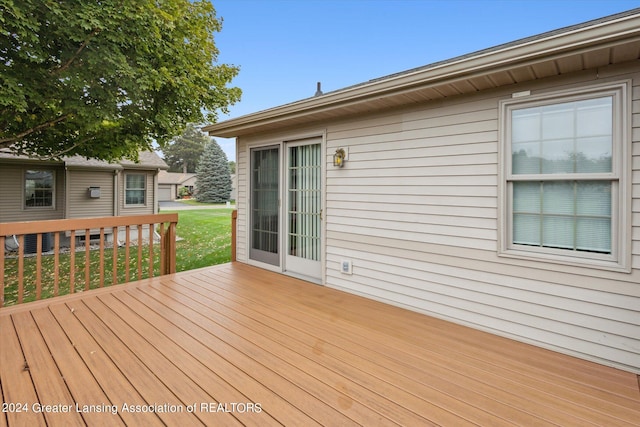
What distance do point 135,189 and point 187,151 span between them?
1231 inches

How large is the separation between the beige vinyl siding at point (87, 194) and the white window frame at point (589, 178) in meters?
11.2

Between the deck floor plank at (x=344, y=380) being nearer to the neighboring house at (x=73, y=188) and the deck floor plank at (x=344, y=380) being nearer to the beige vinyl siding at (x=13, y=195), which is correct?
the neighboring house at (x=73, y=188)

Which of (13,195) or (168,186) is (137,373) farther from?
(168,186)

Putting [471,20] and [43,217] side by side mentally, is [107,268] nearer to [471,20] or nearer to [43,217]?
[43,217]

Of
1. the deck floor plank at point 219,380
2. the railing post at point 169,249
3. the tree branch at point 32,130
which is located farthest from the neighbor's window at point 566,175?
the tree branch at point 32,130

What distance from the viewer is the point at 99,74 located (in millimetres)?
4789

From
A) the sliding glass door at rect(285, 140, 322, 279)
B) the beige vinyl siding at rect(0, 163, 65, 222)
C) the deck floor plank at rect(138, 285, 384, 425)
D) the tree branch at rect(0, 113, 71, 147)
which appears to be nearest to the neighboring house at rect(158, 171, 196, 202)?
the beige vinyl siding at rect(0, 163, 65, 222)

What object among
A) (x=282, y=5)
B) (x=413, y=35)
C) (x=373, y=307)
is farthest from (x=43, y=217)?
(x=413, y=35)

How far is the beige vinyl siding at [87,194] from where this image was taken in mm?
9297

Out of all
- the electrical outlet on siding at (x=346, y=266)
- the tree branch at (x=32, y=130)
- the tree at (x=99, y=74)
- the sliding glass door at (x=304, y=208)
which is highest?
the tree at (x=99, y=74)

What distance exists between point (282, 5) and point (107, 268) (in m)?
9.08

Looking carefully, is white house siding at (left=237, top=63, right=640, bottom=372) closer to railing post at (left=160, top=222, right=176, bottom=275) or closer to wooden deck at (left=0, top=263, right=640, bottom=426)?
wooden deck at (left=0, top=263, right=640, bottom=426)

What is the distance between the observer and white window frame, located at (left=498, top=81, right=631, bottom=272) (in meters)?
2.12

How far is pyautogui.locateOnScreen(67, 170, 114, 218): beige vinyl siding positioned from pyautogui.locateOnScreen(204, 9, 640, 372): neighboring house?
28.2ft
